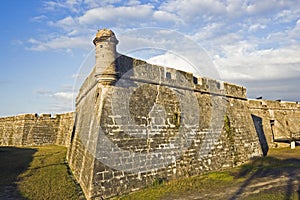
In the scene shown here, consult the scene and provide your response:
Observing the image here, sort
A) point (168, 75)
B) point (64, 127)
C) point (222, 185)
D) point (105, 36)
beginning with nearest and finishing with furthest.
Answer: point (105, 36) < point (222, 185) < point (168, 75) < point (64, 127)

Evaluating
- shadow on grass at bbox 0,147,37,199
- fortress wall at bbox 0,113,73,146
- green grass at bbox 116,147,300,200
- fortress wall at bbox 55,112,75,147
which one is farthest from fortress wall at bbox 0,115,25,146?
green grass at bbox 116,147,300,200

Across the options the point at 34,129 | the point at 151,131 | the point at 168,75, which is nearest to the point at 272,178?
the point at 151,131

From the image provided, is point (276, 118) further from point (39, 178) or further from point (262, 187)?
point (39, 178)

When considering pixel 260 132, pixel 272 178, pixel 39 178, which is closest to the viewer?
pixel 39 178

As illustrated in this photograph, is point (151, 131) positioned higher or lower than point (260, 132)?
higher

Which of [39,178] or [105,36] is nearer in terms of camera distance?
[105,36]

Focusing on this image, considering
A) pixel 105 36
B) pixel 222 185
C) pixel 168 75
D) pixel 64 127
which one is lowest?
pixel 222 185

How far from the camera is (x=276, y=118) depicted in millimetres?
22016

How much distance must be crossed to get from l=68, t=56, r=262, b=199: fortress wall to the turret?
322mm

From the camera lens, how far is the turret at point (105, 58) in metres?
7.66

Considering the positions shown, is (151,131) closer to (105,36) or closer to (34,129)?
(105,36)

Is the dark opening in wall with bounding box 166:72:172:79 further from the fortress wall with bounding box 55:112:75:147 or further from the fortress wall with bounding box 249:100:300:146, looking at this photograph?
the fortress wall with bounding box 249:100:300:146

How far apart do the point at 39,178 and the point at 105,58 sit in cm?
567

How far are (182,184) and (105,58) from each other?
18.3 ft
